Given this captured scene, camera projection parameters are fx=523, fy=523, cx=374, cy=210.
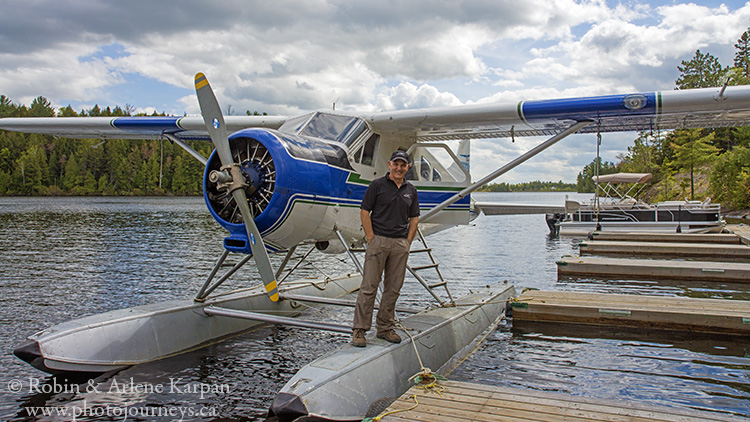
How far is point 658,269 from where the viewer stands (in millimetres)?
12961

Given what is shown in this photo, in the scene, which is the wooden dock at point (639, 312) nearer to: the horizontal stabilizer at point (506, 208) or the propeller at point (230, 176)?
the horizontal stabilizer at point (506, 208)

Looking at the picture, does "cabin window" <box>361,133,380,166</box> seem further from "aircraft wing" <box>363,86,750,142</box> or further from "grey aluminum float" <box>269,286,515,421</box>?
"grey aluminum float" <box>269,286,515,421</box>

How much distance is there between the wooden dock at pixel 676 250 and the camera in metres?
16.2

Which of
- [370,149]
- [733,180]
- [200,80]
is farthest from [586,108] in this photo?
[733,180]

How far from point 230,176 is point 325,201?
1.11 m

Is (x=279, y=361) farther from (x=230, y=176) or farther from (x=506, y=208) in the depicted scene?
(x=506, y=208)

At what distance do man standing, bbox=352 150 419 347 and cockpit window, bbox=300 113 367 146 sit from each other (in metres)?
1.58

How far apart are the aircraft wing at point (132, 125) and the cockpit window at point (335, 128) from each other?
2005 millimetres

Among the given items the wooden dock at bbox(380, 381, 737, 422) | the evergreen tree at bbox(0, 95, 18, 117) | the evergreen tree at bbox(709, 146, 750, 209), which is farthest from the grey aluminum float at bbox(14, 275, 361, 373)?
the evergreen tree at bbox(0, 95, 18, 117)

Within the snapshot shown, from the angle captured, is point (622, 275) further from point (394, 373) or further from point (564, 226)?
point (564, 226)

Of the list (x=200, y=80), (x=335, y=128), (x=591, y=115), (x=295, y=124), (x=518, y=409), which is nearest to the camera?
(x=518, y=409)

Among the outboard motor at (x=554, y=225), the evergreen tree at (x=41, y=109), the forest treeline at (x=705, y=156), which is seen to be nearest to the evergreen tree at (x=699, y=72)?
the forest treeline at (x=705, y=156)

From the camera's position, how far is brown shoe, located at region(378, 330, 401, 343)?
16.9 ft

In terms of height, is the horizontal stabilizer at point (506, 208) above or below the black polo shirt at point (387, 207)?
below
